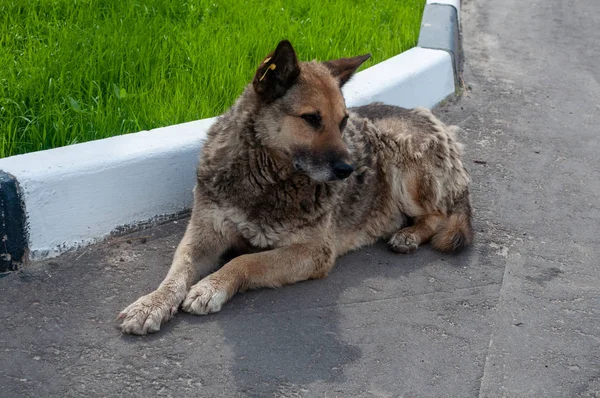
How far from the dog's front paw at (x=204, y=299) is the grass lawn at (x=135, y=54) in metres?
1.51

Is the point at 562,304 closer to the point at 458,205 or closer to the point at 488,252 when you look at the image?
the point at 488,252

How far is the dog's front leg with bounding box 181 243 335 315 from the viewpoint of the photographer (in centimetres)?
422

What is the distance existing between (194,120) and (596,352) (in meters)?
3.06

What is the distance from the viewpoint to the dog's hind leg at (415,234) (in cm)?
522

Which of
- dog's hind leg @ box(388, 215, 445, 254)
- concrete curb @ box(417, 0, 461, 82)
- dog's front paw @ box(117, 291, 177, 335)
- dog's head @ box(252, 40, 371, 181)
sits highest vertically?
dog's head @ box(252, 40, 371, 181)

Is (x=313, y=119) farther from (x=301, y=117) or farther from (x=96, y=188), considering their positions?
(x=96, y=188)

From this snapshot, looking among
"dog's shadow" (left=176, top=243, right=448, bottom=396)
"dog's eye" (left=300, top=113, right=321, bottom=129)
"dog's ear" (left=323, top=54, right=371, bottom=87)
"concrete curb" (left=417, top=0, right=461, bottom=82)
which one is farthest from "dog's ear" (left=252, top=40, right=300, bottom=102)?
"concrete curb" (left=417, top=0, right=461, bottom=82)

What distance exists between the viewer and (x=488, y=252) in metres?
5.20

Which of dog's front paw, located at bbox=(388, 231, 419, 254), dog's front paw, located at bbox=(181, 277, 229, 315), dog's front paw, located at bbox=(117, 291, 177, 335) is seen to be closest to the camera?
dog's front paw, located at bbox=(117, 291, 177, 335)

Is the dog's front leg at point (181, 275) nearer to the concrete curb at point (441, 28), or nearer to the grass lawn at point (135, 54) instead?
the grass lawn at point (135, 54)

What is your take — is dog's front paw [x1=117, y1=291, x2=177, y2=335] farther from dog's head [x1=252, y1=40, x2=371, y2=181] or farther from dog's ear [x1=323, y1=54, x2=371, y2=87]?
dog's ear [x1=323, y1=54, x2=371, y2=87]

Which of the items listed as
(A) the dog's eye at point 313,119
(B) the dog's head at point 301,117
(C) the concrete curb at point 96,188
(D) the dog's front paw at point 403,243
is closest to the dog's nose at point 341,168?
(B) the dog's head at point 301,117

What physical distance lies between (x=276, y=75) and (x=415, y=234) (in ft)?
4.96

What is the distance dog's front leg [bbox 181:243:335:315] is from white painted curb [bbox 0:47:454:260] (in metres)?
0.85
